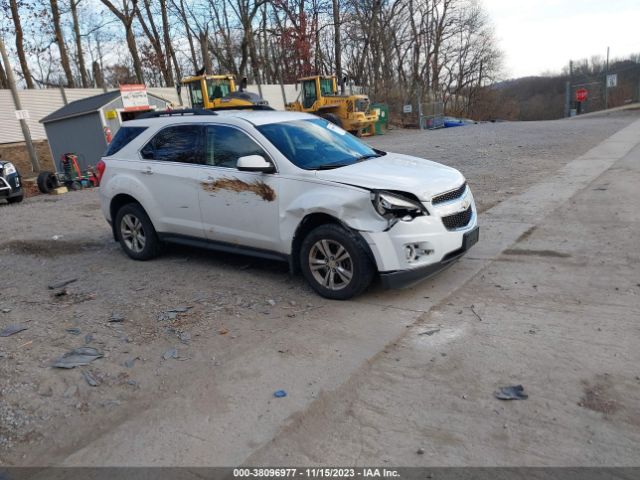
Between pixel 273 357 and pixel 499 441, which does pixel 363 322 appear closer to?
pixel 273 357

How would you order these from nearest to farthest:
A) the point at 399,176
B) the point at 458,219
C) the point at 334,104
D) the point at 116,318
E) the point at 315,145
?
the point at 116,318, the point at 399,176, the point at 458,219, the point at 315,145, the point at 334,104

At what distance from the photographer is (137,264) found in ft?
21.3

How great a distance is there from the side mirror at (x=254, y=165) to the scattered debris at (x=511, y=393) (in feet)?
9.77

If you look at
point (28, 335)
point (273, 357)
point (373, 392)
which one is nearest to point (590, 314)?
point (373, 392)

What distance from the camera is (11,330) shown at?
15.0ft

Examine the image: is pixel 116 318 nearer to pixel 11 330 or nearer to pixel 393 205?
pixel 11 330

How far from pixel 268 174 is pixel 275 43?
1860 inches

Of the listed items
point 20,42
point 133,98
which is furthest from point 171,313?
point 20,42

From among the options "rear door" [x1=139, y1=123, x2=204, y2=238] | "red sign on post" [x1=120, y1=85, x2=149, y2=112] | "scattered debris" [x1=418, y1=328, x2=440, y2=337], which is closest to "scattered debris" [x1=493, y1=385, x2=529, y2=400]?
"scattered debris" [x1=418, y1=328, x2=440, y2=337]

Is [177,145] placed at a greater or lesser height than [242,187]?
greater

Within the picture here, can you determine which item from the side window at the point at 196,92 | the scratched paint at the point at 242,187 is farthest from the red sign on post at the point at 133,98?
the scratched paint at the point at 242,187

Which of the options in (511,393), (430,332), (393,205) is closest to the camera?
(511,393)

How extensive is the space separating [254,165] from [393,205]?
4.76 feet

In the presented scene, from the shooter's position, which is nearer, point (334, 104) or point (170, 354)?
point (170, 354)
